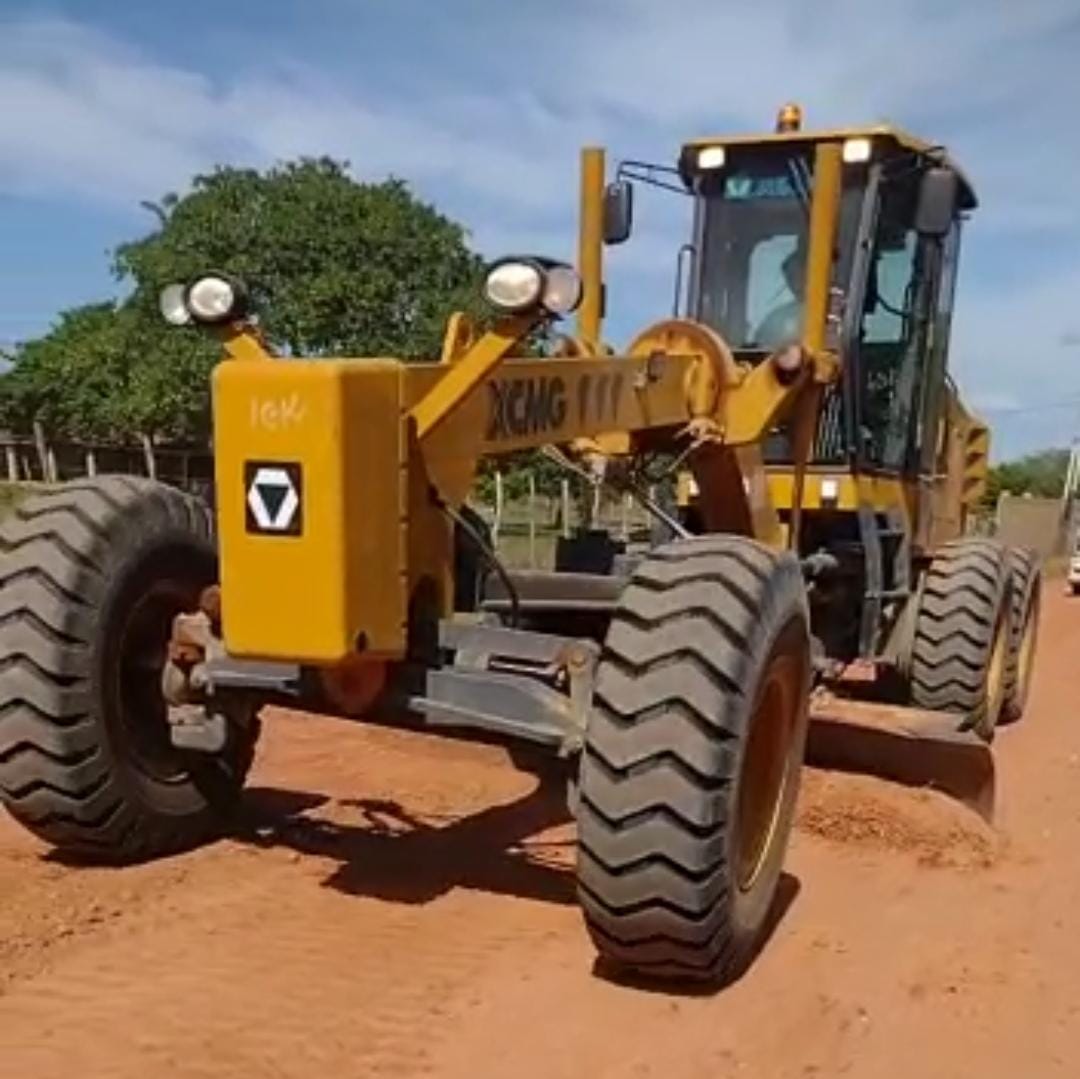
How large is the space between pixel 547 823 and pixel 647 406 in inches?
70.3

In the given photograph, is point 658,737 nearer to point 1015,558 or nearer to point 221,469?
point 221,469

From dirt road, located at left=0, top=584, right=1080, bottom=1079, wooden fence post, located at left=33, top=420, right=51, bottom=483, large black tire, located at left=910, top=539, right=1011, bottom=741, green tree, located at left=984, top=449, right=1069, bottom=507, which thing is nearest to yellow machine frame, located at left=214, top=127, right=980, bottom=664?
dirt road, located at left=0, top=584, right=1080, bottom=1079

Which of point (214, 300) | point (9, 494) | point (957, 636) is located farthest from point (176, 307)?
point (9, 494)

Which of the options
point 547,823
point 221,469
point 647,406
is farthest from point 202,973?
point 647,406

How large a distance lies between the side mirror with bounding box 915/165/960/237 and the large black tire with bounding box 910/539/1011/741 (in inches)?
83.2

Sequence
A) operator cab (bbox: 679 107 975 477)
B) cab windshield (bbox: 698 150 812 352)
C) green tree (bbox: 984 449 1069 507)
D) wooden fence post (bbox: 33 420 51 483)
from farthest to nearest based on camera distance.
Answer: green tree (bbox: 984 449 1069 507)
wooden fence post (bbox: 33 420 51 483)
cab windshield (bbox: 698 150 812 352)
operator cab (bbox: 679 107 975 477)

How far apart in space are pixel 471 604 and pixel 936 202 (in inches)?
124

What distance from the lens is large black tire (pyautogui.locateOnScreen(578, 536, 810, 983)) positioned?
4664 millimetres

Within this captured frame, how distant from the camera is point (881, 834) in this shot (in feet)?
22.8

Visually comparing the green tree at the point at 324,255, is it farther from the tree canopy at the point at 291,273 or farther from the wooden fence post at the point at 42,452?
the wooden fence post at the point at 42,452

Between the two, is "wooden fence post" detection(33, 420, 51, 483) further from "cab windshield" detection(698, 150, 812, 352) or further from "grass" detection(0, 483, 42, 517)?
"cab windshield" detection(698, 150, 812, 352)

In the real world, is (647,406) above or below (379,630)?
above

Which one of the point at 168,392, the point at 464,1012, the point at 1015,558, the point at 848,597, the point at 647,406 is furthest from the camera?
the point at 168,392

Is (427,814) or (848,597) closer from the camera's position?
(427,814)
